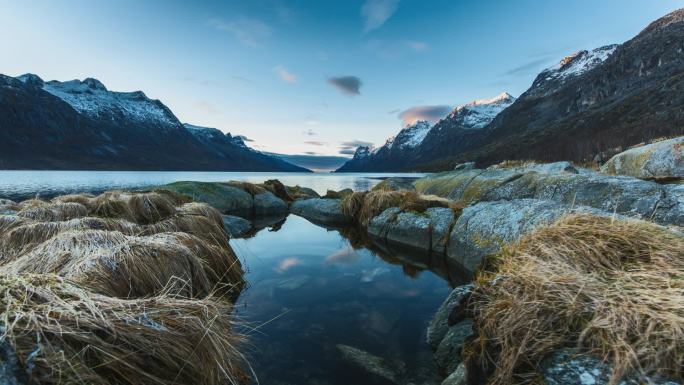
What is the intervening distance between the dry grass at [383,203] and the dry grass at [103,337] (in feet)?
30.0

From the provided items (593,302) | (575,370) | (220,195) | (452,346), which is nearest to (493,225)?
(452,346)

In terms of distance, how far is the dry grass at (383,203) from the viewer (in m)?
11.2

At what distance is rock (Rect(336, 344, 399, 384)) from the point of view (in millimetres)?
3816

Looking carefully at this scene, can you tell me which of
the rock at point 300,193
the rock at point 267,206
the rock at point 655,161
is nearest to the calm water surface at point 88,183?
the rock at point 300,193

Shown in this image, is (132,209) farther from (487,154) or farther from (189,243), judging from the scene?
(487,154)

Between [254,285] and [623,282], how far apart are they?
606 centimetres

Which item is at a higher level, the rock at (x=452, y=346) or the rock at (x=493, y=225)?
the rock at (x=493, y=225)

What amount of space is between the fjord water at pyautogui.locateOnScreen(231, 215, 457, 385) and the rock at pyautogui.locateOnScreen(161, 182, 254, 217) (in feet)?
27.7

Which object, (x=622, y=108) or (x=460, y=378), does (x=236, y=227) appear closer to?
(x=460, y=378)

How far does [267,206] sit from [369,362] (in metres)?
16.2

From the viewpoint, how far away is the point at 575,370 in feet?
7.42

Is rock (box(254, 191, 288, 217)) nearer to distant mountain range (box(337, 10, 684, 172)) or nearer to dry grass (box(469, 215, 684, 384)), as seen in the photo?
dry grass (box(469, 215, 684, 384))

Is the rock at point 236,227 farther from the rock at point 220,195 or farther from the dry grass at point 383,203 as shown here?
the dry grass at point 383,203

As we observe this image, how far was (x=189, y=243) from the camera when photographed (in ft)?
18.5
